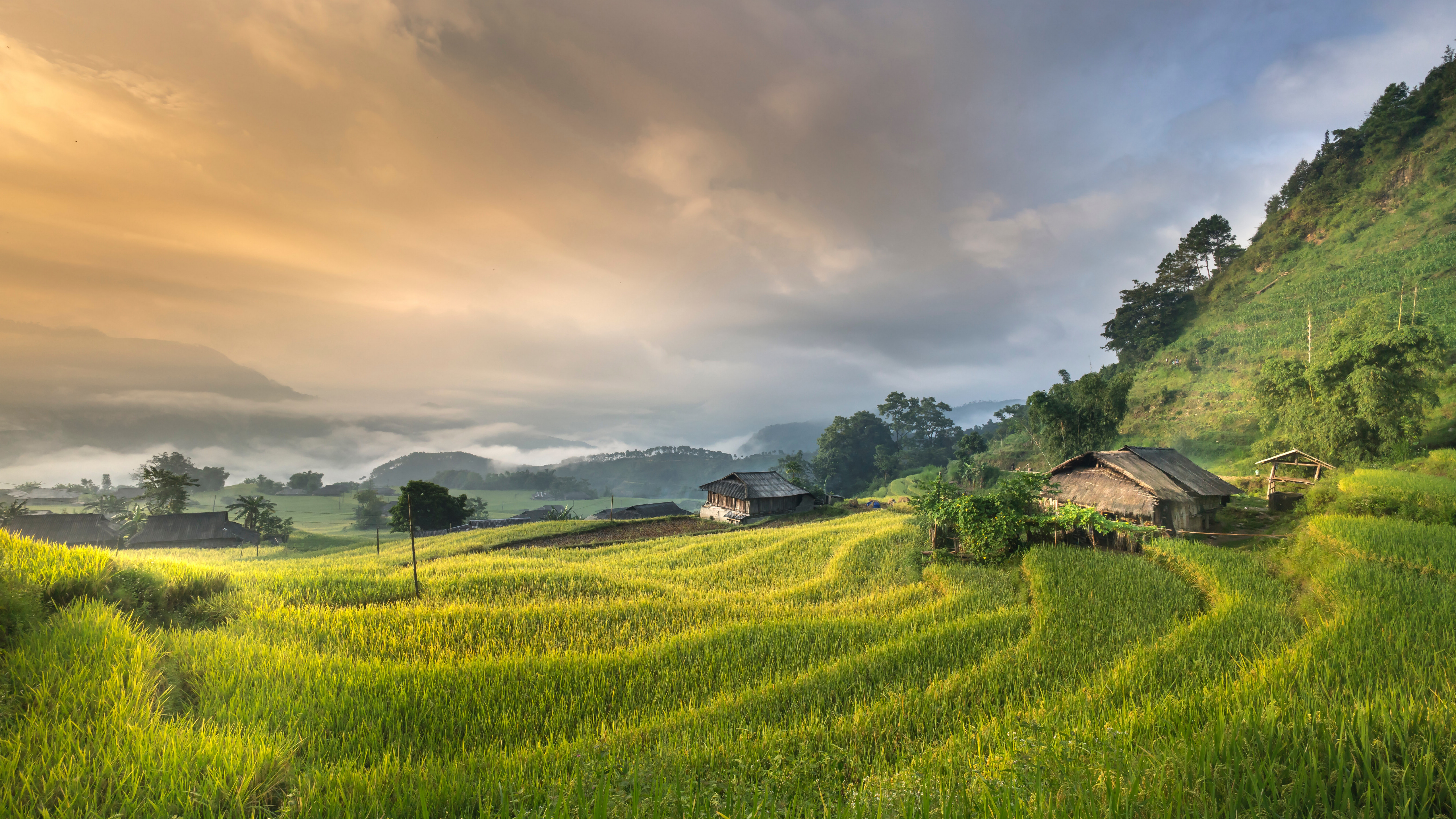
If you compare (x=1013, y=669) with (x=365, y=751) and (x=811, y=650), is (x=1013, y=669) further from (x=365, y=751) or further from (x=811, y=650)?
(x=365, y=751)

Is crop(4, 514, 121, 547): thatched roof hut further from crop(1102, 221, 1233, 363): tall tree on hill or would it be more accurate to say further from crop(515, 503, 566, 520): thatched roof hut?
crop(1102, 221, 1233, 363): tall tree on hill

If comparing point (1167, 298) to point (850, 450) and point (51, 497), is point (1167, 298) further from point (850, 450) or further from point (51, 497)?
point (51, 497)

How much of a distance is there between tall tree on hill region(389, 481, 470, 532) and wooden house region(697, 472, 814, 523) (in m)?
26.3

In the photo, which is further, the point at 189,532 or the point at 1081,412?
the point at 189,532

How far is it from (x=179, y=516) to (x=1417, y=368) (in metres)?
80.3

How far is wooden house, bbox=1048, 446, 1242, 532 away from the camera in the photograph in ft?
63.9

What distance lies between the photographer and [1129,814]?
2.43m

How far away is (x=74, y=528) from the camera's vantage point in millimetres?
38562

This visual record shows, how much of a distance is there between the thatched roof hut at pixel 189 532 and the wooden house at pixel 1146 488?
61491 millimetres

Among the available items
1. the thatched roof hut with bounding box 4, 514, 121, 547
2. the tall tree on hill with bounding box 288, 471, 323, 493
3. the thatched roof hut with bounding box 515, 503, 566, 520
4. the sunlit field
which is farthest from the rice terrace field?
the tall tree on hill with bounding box 288, 471, 323, 493

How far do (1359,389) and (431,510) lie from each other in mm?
65669

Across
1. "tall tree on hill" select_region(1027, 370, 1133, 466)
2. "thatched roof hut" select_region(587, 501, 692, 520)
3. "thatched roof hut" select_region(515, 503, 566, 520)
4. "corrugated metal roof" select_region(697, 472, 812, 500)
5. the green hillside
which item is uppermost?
the green hillside

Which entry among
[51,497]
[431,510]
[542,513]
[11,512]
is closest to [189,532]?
[11,512]

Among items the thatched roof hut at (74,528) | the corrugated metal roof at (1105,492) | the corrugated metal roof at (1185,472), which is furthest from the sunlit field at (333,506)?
the corrugated metal roof at (1185,472)
